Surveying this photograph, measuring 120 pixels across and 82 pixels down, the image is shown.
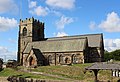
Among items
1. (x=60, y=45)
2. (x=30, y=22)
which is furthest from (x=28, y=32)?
(x=60, y=45)

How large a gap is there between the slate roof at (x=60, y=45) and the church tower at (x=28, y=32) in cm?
312

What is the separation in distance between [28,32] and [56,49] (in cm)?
1464

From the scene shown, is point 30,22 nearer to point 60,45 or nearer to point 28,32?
point 28,32

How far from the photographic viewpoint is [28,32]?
8369cm

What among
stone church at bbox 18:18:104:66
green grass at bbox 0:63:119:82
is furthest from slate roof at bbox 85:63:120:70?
stone church at bbox 18:18:104:66

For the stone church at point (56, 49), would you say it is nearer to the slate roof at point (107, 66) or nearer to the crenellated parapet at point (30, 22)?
the crenellated parapet at point (30, 22)

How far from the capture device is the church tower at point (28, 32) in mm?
83375

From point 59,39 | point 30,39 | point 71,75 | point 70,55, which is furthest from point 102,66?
point 30,39

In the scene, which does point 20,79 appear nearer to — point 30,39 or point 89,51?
point 89,51

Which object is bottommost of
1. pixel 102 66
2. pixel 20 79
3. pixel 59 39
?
pixel 20 79

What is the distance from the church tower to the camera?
83.4 metres

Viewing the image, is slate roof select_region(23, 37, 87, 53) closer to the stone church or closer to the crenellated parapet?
the stone church

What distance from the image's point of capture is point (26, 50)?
80.3 m

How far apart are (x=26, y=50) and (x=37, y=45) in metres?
4.09
